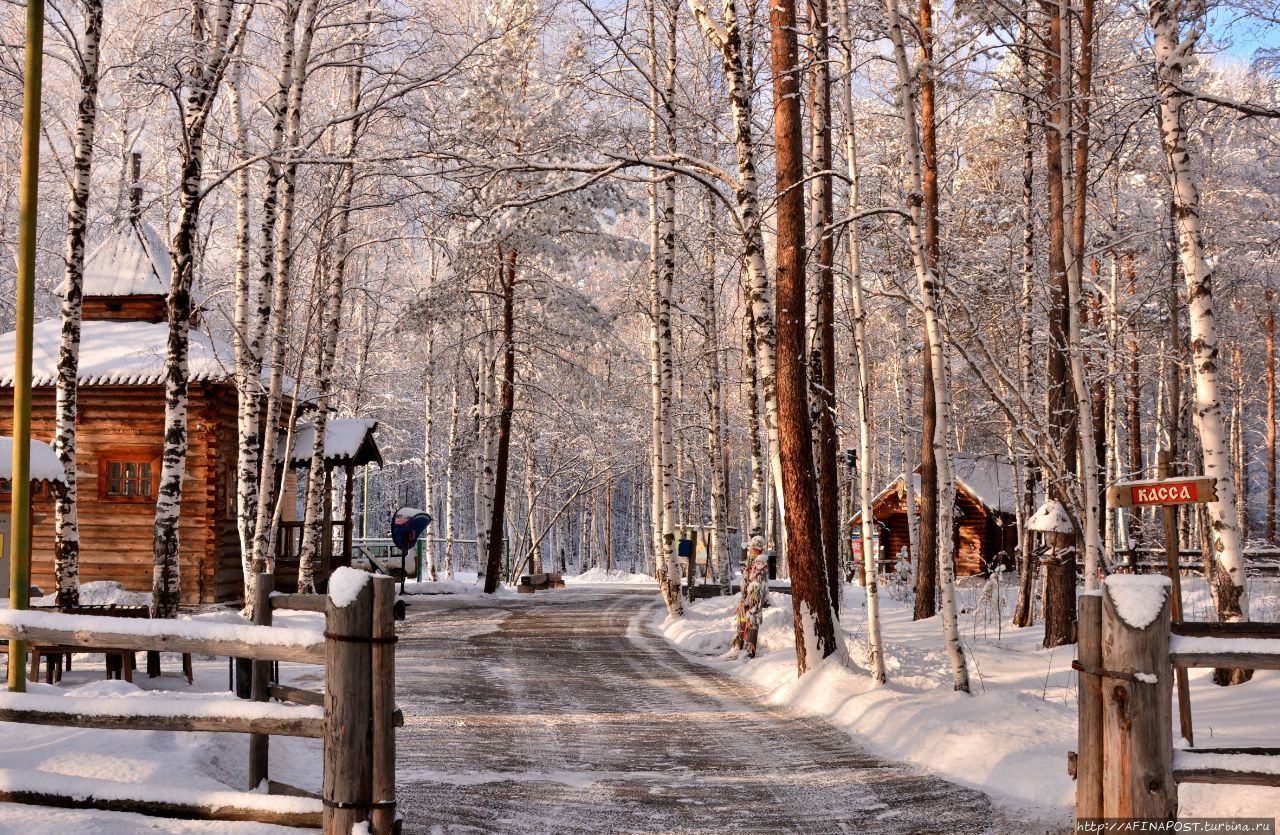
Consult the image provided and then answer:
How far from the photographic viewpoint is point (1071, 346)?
12.2 m

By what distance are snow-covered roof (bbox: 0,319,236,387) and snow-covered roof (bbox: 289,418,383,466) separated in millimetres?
2933

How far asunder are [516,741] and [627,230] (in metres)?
35.9

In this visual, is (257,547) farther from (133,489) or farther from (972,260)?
(972,260)

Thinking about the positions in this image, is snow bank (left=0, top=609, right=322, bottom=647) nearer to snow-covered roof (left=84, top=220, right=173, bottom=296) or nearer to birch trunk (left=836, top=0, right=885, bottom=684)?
birch trunk (left=836, top=0, right=885, bottom=684)

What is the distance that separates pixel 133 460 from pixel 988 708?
67.4ft

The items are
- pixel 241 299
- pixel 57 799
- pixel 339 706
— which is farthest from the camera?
pixel 241 299

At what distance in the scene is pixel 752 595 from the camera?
1531 cm

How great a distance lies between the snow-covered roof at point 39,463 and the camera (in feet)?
50.5

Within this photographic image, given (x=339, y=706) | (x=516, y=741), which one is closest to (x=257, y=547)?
(x=516, y=741)

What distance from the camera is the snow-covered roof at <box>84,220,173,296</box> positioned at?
26.4 meters

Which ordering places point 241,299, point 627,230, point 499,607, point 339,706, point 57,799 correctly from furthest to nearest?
point 627,230 < point 499,607 < point 241,299 < point 57,799 < point 339,706

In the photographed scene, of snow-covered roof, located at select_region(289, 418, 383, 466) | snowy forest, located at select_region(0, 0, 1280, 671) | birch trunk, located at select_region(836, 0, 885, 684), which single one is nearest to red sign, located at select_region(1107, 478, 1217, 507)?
snowy forest, located at select_region(0, 0, 1280, 671)

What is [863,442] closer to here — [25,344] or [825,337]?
[25,344]

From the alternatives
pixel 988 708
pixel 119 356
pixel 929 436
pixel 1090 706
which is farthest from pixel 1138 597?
pixel 119 356
